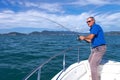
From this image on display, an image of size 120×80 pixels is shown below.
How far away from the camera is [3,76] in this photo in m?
10.8

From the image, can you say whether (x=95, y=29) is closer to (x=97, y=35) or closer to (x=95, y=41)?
(x=97, y=35)

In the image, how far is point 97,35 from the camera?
6.19 meters

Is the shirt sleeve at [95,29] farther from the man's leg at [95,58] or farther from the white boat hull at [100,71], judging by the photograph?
the white boat hull at [100,71]

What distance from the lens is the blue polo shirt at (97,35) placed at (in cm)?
608

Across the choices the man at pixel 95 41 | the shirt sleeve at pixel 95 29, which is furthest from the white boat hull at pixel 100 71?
the shirt sleeve at pixel 95 29

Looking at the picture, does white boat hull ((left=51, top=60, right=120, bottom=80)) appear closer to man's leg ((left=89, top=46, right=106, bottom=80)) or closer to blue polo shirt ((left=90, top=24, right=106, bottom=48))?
man's leg ((left=89, top=46, right=106, bottom=80))

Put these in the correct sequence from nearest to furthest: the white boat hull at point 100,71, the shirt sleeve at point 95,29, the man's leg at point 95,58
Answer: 1. the shirt sleeve at point 95,29
2. the man's leg at point 95,58
3. the white boat hull at point 100,71

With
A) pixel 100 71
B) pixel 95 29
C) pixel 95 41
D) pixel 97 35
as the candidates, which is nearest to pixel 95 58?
pixel 95 41

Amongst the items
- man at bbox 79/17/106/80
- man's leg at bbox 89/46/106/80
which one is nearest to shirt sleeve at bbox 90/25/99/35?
man at bbox 79/17/106/80

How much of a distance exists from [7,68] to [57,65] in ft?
9.95

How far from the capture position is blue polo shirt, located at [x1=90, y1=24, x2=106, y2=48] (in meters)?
6.08

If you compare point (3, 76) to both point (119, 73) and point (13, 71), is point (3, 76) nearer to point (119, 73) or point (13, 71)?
point (13, 71)

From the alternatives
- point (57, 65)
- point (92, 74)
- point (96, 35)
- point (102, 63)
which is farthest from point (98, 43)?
point (57, 65)

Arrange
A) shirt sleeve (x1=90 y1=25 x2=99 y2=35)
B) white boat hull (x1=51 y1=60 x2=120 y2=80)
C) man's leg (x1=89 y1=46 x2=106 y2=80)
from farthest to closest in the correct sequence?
white boat hull (x1=51 y1=60 x2=120 y2=80) < man's leg (x1=89 y1=46 x2=106 y2=80) < shirt sleeve (x1=90 y1=25 x2=99 y2=35)
